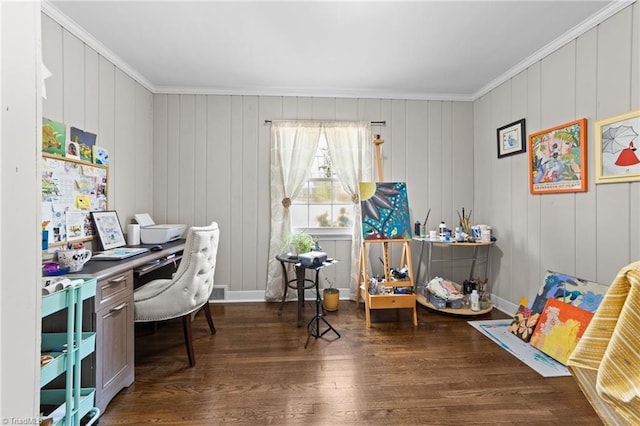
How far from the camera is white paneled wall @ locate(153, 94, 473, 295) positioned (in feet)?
10.6

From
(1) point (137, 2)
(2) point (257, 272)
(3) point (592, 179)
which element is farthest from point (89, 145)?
(3) point (592, 179)

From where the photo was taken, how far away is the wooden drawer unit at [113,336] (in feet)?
5.07

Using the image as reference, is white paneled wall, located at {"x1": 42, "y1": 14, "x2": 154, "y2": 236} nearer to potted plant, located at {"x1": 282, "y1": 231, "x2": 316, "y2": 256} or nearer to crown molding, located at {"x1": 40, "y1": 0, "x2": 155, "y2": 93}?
crown molding, located at {"x1": 40, "y1": 0, "x2": 155, "y2": 93}

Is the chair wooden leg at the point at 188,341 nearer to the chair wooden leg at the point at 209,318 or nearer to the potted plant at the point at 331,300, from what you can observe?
the chair wooden leg at the point at 209,318

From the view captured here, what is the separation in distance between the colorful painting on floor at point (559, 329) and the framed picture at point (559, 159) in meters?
0.95

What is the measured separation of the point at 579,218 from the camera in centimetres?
223

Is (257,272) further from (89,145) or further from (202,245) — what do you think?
(89,145)

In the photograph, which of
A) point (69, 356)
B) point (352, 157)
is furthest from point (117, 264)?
point (352, 157)

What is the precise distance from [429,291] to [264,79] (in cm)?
296

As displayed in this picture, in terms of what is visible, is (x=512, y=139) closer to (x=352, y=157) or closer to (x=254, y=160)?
(x=352, y=157)

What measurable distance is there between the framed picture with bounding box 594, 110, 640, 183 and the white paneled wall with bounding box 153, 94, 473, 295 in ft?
4.77

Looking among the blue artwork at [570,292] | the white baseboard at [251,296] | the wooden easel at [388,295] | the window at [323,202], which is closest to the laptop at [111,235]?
the white baseboard at [251,296]

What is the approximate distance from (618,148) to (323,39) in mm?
2323

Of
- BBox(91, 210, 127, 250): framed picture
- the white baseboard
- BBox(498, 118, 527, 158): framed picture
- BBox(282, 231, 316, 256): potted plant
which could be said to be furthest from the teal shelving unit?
BBox(498, 118, 527, 158): framed picture
